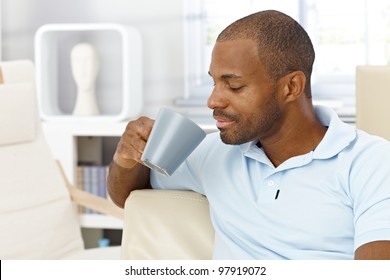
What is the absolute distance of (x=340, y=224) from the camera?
3.36 feet

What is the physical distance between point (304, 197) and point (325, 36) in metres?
2.11

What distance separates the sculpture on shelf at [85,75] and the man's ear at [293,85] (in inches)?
79.4

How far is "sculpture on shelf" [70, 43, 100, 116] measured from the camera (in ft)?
10.0

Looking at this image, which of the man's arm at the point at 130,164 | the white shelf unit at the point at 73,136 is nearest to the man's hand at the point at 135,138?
the man's arm at the point at 130,164

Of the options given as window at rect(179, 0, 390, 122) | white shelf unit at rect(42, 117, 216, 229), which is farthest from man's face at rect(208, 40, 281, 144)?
window at rect(179, 0, 390, 122)

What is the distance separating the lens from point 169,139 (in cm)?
103

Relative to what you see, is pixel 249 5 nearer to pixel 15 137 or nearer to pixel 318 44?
pixel 318 44

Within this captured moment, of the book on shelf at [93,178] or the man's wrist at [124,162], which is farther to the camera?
the book on shelf at [93,178]

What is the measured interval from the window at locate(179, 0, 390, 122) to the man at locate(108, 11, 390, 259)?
1.83m

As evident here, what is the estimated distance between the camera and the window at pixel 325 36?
3002 millimetres

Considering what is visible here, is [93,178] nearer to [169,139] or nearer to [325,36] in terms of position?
[325,36]

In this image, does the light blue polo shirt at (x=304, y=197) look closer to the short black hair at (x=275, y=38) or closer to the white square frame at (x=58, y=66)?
the short black hair at (x=275, y=38)

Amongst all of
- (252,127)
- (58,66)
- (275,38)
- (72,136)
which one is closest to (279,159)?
(252,127)

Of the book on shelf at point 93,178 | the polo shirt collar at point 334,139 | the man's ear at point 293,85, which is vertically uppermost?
the man's ear at point 293,85
